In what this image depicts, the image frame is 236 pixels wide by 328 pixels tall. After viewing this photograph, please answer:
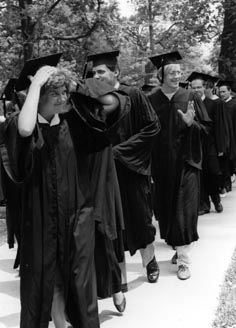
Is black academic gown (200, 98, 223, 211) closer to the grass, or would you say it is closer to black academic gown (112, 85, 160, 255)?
the grass

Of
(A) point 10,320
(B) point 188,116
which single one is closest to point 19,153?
(A) point 10,320

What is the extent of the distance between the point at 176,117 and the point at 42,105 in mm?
2671

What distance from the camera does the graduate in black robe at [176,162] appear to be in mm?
6195

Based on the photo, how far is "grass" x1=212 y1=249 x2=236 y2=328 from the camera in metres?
4.80

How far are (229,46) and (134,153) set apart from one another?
11.4 m

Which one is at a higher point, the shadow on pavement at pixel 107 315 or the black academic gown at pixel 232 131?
the black academic gown at pixel 232 131

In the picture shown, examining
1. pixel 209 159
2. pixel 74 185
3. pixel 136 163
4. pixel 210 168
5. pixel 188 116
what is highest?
pixel 188 116

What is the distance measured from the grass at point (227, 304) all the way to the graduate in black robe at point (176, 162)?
1.37 ft

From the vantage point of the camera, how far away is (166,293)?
5598mm

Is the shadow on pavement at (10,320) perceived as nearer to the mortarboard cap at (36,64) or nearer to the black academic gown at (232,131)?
the mortarboard cap at (36,64)

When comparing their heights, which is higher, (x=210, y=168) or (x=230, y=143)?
(x=230, y=143)

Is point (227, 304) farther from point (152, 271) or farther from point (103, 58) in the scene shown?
point (103, 58)

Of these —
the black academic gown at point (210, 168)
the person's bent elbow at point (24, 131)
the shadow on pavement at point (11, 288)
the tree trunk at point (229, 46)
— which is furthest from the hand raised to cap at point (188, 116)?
the tree trunk at point (229, 46)

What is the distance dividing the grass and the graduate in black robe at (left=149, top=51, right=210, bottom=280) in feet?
1.37
